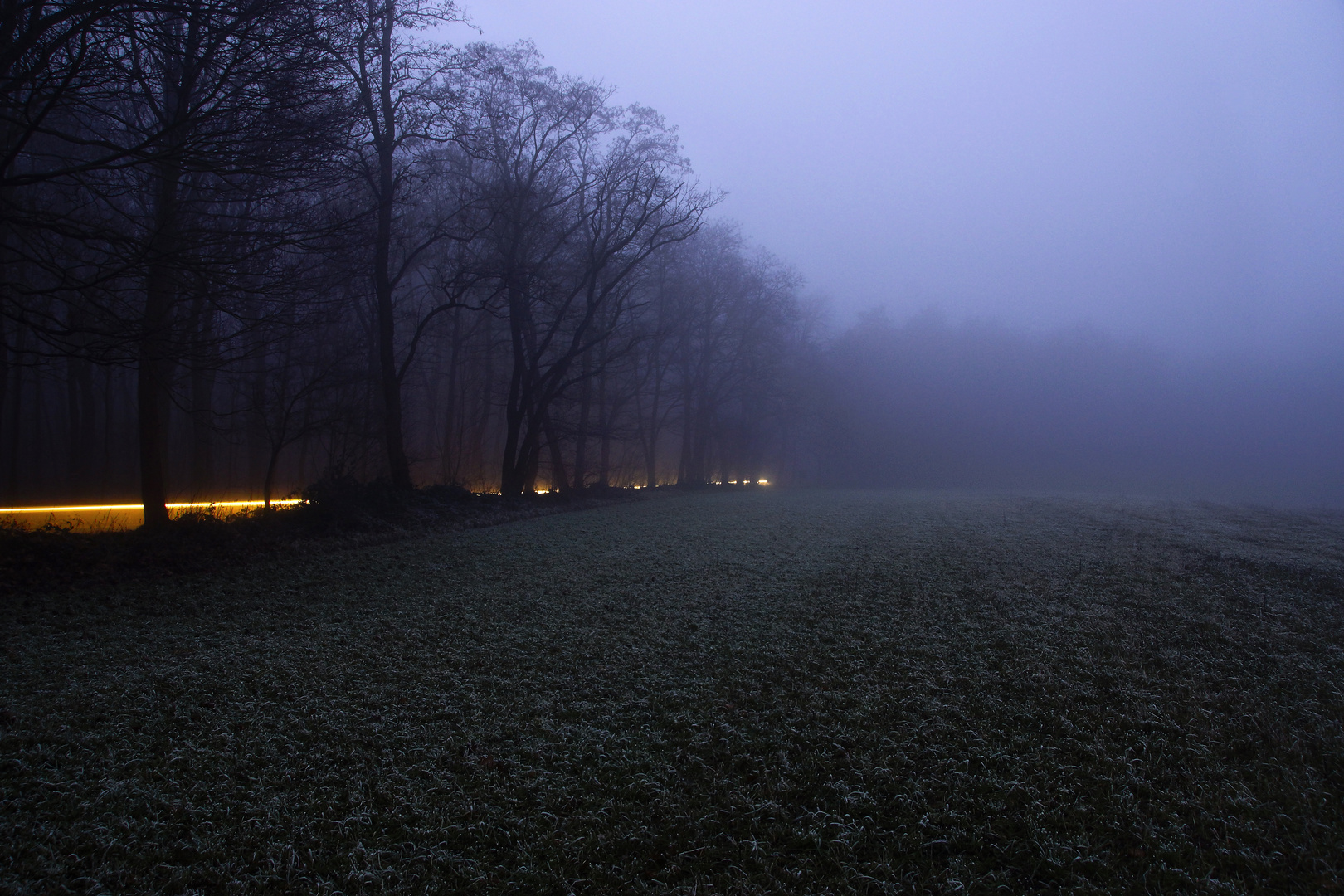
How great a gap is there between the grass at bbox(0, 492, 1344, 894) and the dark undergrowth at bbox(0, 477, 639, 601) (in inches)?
14.2

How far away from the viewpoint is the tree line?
448 centimetres

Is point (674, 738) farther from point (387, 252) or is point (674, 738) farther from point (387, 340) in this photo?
point (387, 252)

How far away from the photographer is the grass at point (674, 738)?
174 cm

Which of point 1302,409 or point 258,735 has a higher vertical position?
point 1302,409

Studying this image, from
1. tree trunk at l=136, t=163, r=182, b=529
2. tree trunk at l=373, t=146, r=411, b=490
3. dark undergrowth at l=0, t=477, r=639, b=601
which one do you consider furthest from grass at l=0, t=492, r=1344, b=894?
tree trunk at l=373, t=146, r=411, b=490

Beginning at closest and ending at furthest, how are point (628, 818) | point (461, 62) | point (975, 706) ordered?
1. point (628, 818)
2. point (975, 706)
3. point (461, 62)

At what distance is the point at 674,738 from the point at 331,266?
30.3 ft

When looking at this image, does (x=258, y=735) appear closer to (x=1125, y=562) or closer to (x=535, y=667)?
(x=535, y=667)

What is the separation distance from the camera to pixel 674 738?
8.12 feet

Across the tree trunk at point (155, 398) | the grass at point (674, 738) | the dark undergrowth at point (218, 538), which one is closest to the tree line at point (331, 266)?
the tree trunk at point (155, 398)

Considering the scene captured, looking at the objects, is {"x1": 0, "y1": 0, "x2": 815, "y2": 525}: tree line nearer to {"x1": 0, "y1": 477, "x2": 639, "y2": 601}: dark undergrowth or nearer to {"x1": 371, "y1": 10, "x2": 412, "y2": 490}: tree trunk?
{"x1": 371, "y1": 10, "x2": 412, "y2": 490}: tree trunk

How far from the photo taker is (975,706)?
2.70 m

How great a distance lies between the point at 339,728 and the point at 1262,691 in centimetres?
372

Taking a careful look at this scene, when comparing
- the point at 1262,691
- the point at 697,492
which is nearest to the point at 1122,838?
the point at 1262,691
